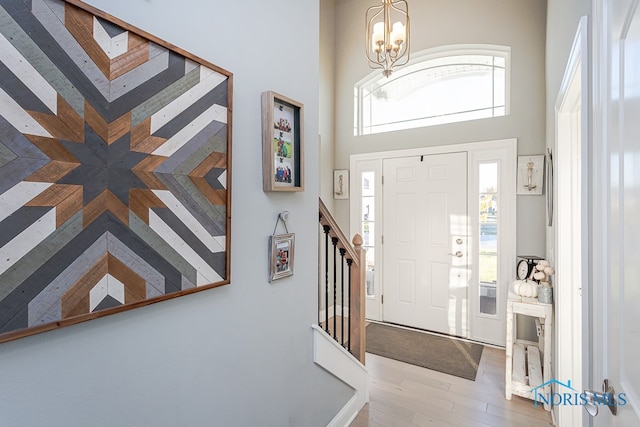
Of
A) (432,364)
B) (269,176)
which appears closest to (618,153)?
(269,176)

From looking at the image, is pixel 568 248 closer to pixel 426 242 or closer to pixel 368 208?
pixel 426 242

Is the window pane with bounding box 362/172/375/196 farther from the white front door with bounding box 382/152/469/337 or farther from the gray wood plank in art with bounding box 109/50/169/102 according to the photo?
the gray wood plank in art with bounding box 109/50/169/102

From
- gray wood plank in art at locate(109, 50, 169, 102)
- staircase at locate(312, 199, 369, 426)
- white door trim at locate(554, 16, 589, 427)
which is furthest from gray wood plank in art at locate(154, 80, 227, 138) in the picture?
white door trim at locate(554, 16, 589, 427)

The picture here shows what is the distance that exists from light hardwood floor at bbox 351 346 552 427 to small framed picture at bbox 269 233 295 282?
1324mm

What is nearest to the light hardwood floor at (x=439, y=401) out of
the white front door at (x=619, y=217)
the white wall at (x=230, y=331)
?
the white wall at (x=230, y=331)

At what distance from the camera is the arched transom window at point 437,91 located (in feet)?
11.4

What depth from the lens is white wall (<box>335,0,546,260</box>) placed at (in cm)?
319

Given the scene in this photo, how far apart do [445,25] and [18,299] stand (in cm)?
425

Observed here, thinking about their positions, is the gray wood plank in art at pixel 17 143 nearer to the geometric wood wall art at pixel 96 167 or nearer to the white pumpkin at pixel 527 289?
the geometric wood wall art at pixel 96 167

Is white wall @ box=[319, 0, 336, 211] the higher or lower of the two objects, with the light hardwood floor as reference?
higher

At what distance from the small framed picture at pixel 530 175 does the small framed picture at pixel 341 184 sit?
75.7 inches

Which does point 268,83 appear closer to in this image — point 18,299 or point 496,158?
point 18,299

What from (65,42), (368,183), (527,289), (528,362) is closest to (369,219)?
(368,183)

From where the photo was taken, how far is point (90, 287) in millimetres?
880
